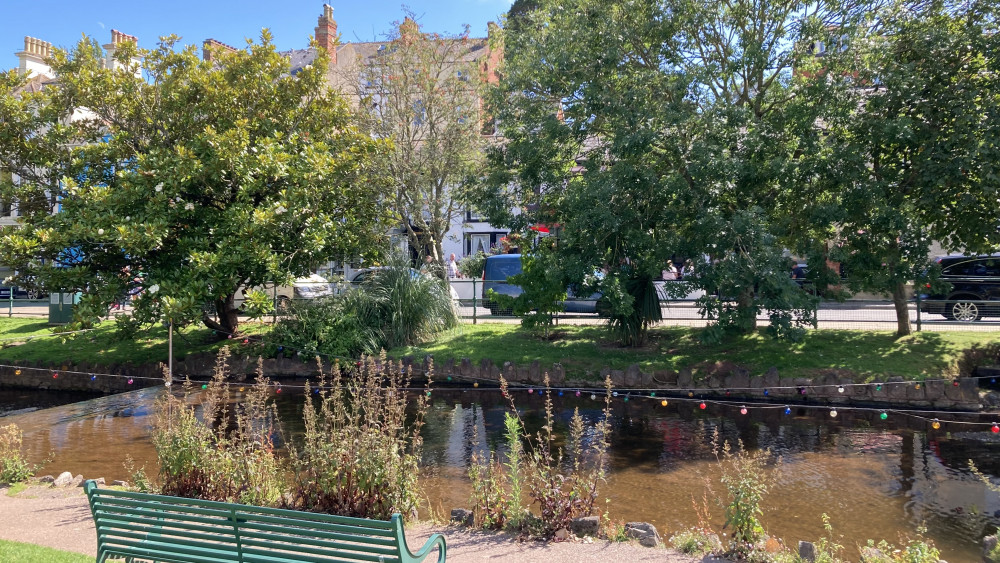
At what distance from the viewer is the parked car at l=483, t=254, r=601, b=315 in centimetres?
1948

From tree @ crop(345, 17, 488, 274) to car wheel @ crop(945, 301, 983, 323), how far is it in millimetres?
12916

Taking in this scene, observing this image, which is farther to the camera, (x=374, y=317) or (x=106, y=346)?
(x=106, y=346)

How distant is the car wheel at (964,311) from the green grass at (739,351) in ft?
4.95

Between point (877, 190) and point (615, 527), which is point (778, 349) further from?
point (615, 527)

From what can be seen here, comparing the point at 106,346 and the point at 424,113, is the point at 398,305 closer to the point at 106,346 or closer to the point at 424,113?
the point at 424,113

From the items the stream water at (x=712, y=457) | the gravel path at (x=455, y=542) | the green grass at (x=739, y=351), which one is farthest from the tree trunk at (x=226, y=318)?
the gravel path at (x=455, y=542)

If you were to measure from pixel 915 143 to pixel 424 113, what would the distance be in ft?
44.3

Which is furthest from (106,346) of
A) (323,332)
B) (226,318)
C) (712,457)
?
(712,457)

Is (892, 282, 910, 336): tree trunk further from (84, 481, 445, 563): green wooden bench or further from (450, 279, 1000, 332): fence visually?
(84, 481, 445, 563): green wooden bench

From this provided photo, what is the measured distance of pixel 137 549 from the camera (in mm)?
4961

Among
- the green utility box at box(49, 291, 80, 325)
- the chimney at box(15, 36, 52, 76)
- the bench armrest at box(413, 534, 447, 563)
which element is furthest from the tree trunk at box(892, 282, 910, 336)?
the chimney at box(15, 36, 52, 76)

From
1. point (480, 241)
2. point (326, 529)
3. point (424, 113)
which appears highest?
point (424, 113)

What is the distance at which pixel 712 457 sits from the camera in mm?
10633

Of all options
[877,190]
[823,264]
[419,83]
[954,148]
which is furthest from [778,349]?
[419,83]
